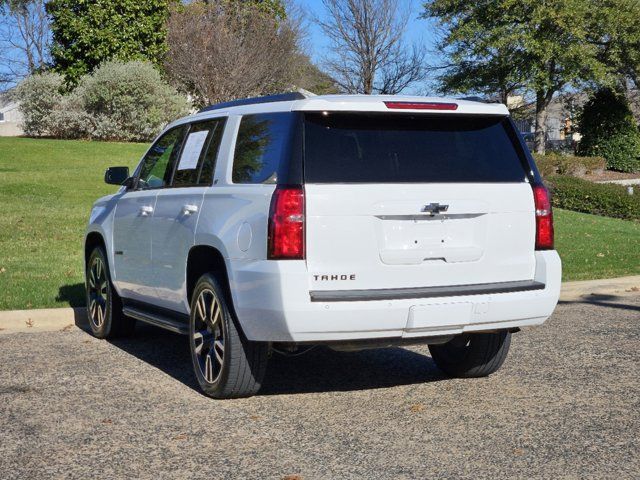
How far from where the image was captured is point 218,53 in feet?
133

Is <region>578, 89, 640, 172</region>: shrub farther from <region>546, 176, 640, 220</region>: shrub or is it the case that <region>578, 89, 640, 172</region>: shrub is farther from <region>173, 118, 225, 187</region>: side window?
<region>173, 118, 225, 187</region>: side window

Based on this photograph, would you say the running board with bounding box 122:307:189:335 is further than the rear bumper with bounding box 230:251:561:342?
Yes

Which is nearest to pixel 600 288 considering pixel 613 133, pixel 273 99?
pixel 273 99

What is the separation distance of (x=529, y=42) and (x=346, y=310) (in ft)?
114

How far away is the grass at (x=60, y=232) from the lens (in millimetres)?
11195

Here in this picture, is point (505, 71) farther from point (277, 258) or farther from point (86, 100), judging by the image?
point (277, 258)

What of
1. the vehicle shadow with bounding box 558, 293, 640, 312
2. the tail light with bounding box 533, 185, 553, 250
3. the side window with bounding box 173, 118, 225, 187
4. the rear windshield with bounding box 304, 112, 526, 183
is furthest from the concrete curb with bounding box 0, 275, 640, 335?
the vehicle shadow with bounding box 558, 293, 640, 312

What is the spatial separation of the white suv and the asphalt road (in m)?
0.44

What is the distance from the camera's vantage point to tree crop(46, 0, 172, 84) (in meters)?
40.8

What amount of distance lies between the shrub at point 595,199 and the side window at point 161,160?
58.4 feet

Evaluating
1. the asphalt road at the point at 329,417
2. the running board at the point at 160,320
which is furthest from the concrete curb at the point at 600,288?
the running board at the point at 160,320

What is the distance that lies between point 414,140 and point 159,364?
9.74 ft

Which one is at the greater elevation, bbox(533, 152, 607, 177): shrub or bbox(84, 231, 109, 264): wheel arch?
bbox(533, 152, 607, 177): shrub

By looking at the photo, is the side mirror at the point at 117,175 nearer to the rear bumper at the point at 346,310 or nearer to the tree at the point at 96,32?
the rear bumper at the point at 346,310
